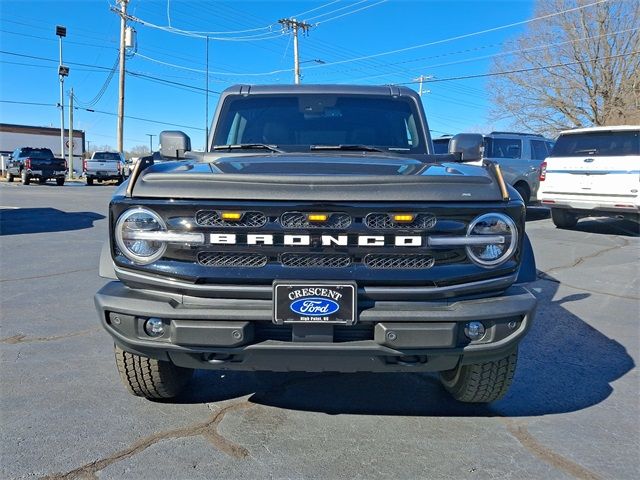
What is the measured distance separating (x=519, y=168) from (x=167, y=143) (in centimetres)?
1118

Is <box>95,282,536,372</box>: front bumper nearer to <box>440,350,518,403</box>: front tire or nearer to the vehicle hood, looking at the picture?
<box>440,350,518,403</box>: front tire

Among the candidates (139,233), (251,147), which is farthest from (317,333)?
(251,147)

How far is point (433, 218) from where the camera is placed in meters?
2.33

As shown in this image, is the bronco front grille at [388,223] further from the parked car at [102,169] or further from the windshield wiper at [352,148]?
the parked car at [102,169]

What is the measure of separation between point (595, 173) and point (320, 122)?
26.8 ft

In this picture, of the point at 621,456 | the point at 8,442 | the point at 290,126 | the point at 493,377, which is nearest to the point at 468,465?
the point at 493,377

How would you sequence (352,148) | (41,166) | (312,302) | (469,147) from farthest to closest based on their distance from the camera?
(41,166) < (469,147) < (352,148) < (312,302)

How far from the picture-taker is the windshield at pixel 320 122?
12.5ft

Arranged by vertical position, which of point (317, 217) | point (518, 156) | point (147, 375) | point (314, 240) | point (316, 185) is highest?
point (518, 156)

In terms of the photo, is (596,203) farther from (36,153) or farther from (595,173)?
(36,153)

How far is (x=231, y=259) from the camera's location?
91.2 inches

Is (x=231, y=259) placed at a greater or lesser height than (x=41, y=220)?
greater

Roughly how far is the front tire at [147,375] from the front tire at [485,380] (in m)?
1.59

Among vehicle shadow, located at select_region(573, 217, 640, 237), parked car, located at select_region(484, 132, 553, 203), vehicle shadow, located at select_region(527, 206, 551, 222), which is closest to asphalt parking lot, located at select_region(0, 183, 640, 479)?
vehicle shadow, located at select_region(573, 217, 640, 237)
